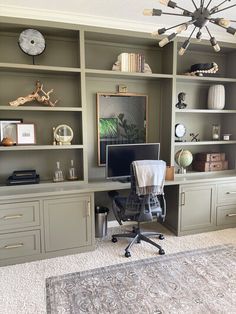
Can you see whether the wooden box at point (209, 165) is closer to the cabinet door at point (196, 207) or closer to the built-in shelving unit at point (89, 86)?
the built-in shelving unit at point (89, 86)

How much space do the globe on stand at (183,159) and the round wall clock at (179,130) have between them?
23cm

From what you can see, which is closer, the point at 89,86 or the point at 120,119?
the point at 89,86

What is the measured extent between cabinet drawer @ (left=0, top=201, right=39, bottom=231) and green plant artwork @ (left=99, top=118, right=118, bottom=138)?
4.13ft

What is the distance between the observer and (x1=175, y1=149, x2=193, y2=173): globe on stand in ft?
11.0

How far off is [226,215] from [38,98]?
9.47 feet

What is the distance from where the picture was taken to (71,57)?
302cm

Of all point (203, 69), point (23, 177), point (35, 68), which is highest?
point (203, 69)

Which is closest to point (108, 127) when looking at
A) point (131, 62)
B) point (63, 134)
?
point (63, 134)

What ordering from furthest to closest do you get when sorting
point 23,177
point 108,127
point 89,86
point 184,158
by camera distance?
point 184,158
point 108,127
point 89,86
point 23,177

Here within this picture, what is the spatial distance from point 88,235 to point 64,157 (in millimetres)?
1023

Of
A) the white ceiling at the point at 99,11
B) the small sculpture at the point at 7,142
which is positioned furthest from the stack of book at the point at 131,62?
the small sculpture at the point at 7,142

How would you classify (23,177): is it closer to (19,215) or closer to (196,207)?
(19,215)

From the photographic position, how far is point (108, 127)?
3260 mm

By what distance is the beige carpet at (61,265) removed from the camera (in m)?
1.98
